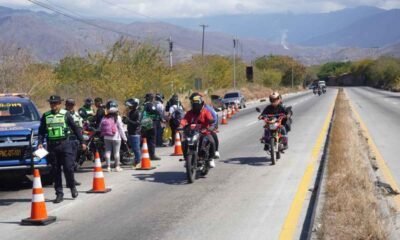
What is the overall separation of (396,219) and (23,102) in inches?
339

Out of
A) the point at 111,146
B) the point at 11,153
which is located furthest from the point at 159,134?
the point at 11,153

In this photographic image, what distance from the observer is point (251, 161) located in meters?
15.7

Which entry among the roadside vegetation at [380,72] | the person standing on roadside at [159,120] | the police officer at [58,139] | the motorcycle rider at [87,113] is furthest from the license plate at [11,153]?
the roadside vegetation at [380,72]

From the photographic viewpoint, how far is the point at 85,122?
16203mm

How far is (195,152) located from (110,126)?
242cm

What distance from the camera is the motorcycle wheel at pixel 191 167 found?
12.3 meters

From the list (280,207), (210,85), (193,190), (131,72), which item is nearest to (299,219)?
(280,207)

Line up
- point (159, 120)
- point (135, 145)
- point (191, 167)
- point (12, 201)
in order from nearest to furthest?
point (12, 201) → point (191, 167) → point (135, 145) → point (159, 120)

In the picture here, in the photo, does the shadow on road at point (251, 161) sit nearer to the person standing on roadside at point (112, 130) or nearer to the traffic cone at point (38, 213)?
the person standing on roadside at point (112, 130)

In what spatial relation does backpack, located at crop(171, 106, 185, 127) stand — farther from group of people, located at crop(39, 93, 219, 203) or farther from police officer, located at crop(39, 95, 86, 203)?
police officer, located at crop(39, 95, 86, 203)

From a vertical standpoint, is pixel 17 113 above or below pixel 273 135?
above

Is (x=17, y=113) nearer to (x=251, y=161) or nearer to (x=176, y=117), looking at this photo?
(x=251, y=161)

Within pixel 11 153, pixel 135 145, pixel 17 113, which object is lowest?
pixel 135 145

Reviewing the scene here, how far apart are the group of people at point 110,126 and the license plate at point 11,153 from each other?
59 centimetres
